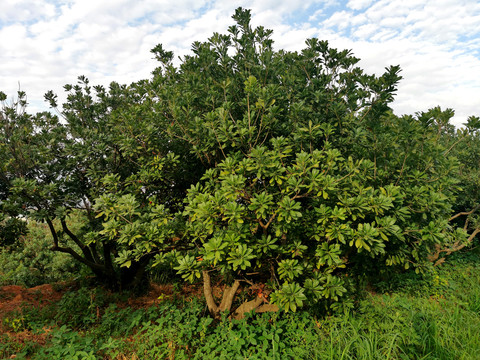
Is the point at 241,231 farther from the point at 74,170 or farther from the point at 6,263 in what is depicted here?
the point at 6,263

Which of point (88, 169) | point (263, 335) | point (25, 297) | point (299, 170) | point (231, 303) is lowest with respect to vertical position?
point (263, 335)

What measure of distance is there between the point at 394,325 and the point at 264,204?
2.95m

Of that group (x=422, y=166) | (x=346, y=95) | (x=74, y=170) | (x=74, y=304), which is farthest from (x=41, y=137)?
(x=422, y=166)

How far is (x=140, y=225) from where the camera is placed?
3.83 meters

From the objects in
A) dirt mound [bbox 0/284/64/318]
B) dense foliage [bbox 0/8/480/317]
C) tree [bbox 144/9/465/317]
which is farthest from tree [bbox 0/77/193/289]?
dirt mound [bbox 0/284/64/318]

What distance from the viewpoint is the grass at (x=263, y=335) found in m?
3.74

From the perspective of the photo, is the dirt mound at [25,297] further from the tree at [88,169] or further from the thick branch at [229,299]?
the thick branch at [229,299]

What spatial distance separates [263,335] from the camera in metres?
3.97

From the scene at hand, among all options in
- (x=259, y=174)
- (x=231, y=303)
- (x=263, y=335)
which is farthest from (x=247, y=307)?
(x=259, y=174)

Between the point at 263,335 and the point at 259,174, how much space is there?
2.36 metres

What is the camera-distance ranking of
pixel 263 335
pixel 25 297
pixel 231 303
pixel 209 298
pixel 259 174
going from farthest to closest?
pixel 25 297, pixel 209 298, pixel 231 303, pixel 263 335, pixel 259 174

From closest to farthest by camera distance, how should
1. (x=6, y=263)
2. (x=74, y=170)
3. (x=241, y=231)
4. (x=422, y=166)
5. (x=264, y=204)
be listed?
1. (x=264, y=204)
2. (x=241, y=231)
3. (x=422, y=166)
4. (x=74, y=170)
5. (x=6, y=263)

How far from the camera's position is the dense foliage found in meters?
3.45

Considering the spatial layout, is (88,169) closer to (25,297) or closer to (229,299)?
(229,299)
